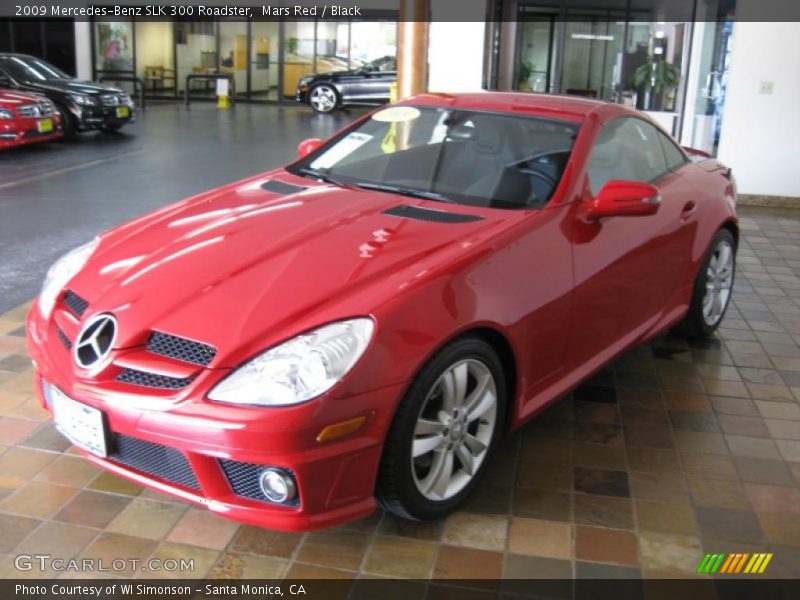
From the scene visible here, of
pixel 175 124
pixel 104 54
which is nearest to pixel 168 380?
pixel 175 124

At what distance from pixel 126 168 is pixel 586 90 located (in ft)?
22.8

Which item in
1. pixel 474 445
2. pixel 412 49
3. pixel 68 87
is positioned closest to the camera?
pixel 474 445

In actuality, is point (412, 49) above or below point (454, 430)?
above

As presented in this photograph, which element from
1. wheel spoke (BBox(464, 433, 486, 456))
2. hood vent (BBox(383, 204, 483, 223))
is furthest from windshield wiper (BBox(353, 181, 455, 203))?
wheel spoke (BBox(464, 433, 486, 456))

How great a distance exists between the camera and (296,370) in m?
2.46

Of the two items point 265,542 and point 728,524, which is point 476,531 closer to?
point 265,542

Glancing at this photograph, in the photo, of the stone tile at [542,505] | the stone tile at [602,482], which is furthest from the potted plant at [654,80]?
the stone tile at [542,505]

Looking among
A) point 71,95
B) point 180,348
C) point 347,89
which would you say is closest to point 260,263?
point 180,348

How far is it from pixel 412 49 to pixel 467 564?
5.29 m

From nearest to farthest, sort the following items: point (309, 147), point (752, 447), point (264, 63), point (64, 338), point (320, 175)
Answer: point (64, 338) < point (752, 447) < point (320, 175) < point (309, 147) < point (264, 63)

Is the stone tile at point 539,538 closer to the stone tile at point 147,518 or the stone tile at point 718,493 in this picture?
the stone tile at point 718,493

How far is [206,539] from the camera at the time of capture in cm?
282

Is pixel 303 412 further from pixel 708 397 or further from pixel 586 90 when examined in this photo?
pixel 586 90

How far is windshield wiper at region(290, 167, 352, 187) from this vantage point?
12.5 feet
